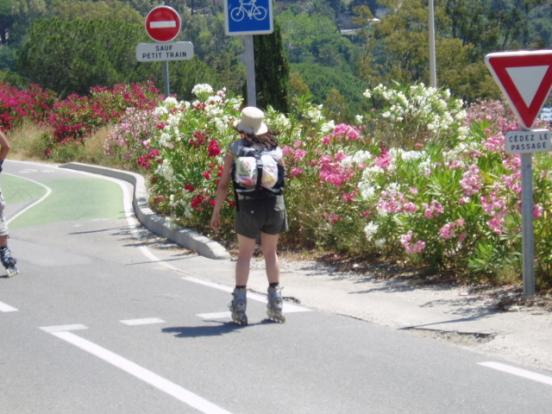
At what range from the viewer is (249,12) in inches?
551

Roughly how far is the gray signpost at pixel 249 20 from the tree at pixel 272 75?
995cm

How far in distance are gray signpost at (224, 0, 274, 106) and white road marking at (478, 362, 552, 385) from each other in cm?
641

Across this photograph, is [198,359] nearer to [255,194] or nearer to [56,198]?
[255,194]

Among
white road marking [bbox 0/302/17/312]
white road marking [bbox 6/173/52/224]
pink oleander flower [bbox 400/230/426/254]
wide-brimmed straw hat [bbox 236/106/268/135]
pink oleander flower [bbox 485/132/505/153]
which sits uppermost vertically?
wide-brimmed straw hat [bbox 236/106/268/135]

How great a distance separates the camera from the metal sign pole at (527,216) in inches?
391

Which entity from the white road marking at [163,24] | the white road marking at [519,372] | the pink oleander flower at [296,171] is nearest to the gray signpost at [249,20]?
the pink oleander flower at [296,171]

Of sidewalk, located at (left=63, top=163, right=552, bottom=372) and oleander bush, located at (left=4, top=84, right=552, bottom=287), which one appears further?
oleander bush, located at (left=4, top=84, right=552, bottom=287)

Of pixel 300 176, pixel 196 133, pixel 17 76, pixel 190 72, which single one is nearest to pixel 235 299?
pixel 300 176

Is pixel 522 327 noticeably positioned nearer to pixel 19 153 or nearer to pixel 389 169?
pixel 389 169

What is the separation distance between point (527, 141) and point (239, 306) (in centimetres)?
267

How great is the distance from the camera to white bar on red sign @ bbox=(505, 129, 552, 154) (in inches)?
381

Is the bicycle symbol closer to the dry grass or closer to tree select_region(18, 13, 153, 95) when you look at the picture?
Answer: the dry grass

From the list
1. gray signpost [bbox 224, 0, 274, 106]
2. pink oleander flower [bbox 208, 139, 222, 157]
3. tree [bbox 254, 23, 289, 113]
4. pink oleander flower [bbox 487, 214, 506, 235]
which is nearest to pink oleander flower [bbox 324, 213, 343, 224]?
gray signpost [bbox 224, 0, 274, 106]

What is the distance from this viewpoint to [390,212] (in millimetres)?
12125
